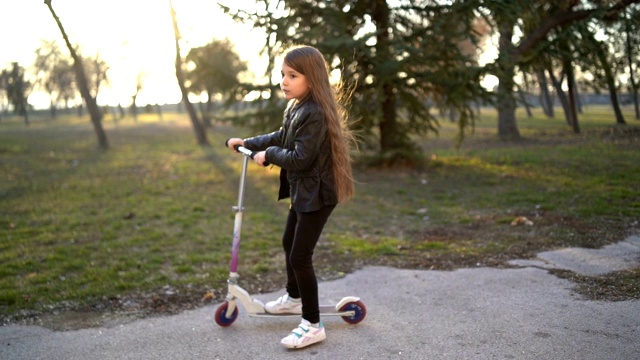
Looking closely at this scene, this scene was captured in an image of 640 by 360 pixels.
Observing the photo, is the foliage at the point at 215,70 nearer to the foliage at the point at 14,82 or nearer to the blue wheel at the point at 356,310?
the blue wheel at the point at 356,310

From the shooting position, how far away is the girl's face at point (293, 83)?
364cm

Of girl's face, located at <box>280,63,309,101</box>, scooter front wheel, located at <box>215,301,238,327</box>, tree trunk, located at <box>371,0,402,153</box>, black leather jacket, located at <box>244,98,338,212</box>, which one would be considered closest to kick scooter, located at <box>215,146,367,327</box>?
scooter front wheel, located at <box>215,301,238,327</box>

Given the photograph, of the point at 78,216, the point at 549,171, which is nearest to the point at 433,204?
the point at 549,171

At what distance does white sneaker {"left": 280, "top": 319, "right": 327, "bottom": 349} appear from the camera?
3.65 meters

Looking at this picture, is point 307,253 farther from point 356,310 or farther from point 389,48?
point 389,48

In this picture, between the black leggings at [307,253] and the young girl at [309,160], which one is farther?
the black leggings at [307,253]

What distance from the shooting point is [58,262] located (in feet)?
20.6

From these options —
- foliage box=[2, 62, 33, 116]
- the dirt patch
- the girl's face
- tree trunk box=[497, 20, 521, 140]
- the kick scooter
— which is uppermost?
→ foliage box=[2, 62, 33, 116]

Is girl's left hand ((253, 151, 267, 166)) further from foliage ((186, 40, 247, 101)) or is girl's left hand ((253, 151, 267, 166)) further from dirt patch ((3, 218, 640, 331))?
foliage ((186, 40, 247, 101))

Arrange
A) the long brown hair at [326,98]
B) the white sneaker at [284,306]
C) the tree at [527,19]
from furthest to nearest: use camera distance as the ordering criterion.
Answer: the tree at [527,19] → the white sneaker at [284,306] → the long brown hair at [326,98]

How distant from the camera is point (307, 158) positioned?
11.6ft

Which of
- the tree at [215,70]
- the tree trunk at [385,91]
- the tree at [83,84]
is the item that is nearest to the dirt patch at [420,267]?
the tree trunk at [385,91]

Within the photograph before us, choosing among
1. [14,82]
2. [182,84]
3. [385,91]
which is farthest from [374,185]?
[14,82]

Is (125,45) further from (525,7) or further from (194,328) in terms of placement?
(194,328)
